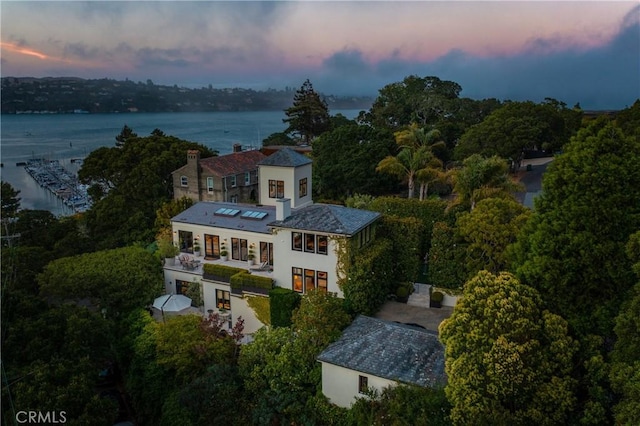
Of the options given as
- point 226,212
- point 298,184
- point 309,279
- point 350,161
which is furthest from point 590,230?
point 350,161

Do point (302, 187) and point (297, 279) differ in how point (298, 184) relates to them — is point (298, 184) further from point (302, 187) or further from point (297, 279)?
point (297, 279)

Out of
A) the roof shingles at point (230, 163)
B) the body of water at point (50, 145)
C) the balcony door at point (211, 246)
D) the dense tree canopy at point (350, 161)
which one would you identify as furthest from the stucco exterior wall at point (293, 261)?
the body of water at point (50, 145)

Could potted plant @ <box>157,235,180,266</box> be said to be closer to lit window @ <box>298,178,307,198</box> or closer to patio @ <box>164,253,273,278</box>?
patio @ <box>164,253,273,278</box>

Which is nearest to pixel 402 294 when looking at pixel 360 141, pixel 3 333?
pixel 3 333

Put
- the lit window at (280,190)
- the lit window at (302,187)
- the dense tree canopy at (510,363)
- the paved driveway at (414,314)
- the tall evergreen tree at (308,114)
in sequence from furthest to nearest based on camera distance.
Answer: the tall evergreen tree at (308,114) → the lit window at (302,187) → the lit window at (280,190) → the paved driveway at (414,314) → the dense tree canopy at (510,363)

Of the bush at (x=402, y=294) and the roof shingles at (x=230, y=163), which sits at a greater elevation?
the roof shingles at (x=230, y=163)

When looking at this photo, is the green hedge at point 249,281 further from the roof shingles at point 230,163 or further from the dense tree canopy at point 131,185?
the roof shingles at point 230,163

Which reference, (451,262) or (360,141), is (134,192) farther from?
(451,262)
